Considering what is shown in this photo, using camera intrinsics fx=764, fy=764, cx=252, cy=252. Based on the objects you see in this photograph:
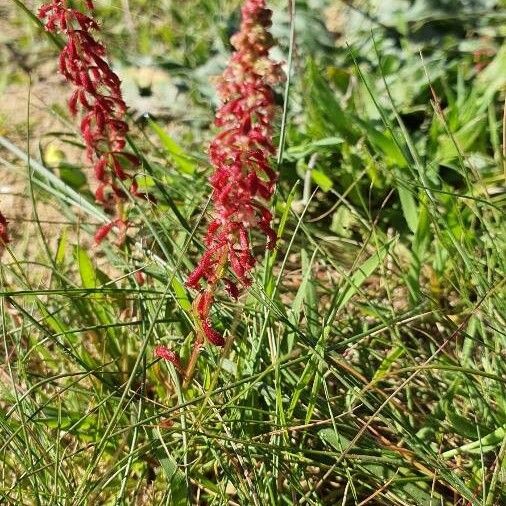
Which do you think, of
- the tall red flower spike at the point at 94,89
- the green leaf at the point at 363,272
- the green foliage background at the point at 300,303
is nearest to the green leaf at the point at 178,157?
the green foliage background at the point at 300,303

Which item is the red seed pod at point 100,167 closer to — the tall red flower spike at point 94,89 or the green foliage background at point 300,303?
the tall red flower spike at point 94,89

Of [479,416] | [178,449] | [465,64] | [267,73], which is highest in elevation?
[267,73]

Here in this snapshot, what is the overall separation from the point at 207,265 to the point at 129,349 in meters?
0.75

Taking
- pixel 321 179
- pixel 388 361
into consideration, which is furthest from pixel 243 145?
pixel 321 179

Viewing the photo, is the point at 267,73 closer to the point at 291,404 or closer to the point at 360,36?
the point at 291,404

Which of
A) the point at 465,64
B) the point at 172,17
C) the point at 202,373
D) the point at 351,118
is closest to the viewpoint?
the point at 202,373

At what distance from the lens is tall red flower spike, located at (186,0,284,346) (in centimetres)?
147

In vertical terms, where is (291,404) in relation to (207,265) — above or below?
below

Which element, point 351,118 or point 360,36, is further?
point 360,36

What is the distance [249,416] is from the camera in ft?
6.31

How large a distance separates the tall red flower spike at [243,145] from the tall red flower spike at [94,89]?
493 millimetres

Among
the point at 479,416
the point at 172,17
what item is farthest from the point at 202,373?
the point at 172,17

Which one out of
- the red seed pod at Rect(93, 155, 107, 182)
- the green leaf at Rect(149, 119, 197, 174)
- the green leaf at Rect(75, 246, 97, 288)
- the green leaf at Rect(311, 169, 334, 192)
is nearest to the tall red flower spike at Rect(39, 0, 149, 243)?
the red seed pod at Rect(93, 155, 107, 182)

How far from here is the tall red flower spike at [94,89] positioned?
6.21ft
